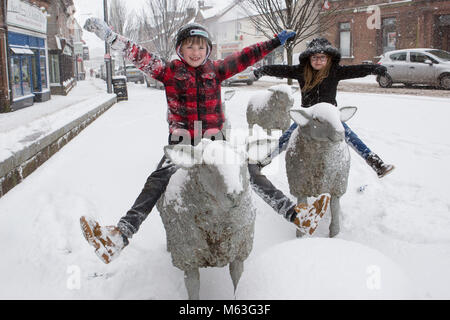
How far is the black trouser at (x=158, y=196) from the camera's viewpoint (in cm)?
278

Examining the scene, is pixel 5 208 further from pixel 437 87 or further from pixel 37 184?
pixel 437 87

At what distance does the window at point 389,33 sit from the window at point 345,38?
252 cm

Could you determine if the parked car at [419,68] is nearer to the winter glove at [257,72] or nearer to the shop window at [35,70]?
the winter glove at [257,72]

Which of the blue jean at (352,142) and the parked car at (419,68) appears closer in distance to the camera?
the blue jean at (352,142)

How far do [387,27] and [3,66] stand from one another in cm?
2501

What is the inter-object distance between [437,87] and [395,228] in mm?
15846

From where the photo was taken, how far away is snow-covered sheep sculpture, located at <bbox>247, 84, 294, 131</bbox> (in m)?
7.49

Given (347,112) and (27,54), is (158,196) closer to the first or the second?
(347,112)

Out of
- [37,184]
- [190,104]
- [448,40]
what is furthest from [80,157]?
[448,40]

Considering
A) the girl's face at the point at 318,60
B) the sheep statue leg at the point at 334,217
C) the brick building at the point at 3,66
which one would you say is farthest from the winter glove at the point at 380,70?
the brick building at the point at 3,66

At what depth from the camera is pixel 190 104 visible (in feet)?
10.2

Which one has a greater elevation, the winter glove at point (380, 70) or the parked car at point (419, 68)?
the parked car at point (419, 68)

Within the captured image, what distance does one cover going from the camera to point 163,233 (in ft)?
13.2

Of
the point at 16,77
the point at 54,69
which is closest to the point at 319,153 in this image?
the point at 16,77
